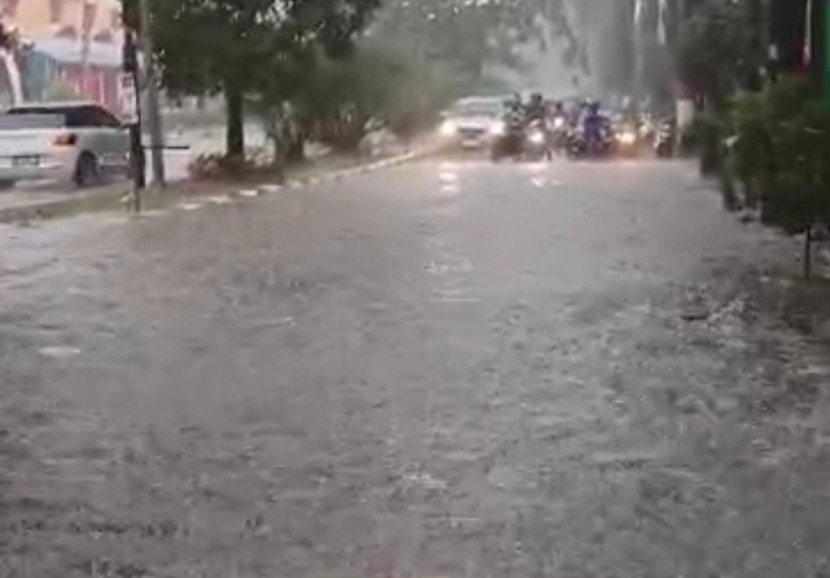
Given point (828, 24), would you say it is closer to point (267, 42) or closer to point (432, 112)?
point (267, 42)

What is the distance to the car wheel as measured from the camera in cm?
3281

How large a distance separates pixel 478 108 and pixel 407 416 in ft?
161

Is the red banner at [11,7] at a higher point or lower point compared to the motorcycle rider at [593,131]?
higher

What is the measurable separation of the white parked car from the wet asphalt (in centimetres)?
1301

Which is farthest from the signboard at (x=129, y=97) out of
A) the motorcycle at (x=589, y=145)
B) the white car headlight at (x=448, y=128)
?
the white car headlight at (x=448, y=128)

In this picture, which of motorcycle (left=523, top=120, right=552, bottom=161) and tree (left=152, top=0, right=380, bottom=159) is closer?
tree (left=152, top=0, right=380, bottom=159)

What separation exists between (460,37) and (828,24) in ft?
152

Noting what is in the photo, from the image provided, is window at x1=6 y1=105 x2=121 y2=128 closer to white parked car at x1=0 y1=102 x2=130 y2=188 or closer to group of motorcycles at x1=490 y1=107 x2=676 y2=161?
white parked car at x1=0 y1=102 x2=130 y2=188

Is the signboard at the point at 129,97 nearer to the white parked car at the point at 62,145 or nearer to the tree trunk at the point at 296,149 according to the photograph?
the white parked car at the point at 62,145

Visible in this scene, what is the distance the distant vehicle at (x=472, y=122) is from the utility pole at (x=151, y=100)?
866 inches

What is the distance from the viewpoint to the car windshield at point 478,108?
56.8m

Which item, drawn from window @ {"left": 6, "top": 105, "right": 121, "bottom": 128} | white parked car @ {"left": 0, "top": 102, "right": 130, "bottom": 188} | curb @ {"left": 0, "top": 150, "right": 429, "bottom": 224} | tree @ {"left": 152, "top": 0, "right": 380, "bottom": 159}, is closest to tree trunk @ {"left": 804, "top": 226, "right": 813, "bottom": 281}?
curb @ {"left": 0, "top": 150, "right": 429, "bottom": 224}

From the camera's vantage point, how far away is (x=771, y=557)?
6609 mm

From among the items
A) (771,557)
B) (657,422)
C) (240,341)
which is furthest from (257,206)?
(771,557)
